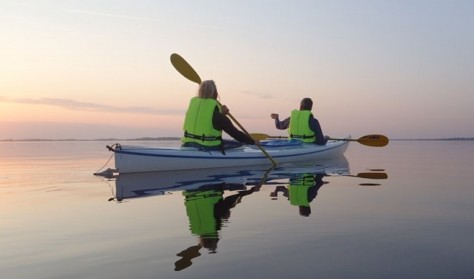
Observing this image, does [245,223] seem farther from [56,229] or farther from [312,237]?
[56,229]

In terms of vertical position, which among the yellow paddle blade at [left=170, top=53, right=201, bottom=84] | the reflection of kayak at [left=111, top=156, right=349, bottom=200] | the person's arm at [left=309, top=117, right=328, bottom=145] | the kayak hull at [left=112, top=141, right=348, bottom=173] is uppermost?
the yellow paddle blade at [left=170, top=53, right=201, bottom=84]

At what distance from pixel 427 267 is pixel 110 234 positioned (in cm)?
240

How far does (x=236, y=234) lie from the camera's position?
134 inches

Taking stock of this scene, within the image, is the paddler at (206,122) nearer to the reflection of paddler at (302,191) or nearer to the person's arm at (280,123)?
the reflection of paddler at (302,191)

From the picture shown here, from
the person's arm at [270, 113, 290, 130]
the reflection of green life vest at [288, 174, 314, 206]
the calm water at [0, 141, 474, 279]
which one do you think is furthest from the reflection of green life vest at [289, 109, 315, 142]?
the calm water at [0, 141, 474, 279]

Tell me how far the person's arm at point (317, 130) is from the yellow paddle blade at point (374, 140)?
2.04 meters

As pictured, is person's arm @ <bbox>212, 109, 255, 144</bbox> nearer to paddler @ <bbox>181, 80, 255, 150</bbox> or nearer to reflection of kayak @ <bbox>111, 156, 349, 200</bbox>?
paddler @ <bbox>181, 80, 255, 150</bbox>

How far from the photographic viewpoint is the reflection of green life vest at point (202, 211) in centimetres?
358

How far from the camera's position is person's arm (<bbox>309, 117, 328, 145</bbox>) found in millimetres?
13328

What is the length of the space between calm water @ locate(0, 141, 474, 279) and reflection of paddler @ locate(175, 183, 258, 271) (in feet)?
0.04

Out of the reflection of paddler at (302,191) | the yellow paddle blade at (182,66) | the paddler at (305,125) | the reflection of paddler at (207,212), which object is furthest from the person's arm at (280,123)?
the reflection of paddler at (207,212)

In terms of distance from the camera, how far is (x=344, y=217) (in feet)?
13.7

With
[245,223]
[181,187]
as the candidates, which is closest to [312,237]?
[245,223]

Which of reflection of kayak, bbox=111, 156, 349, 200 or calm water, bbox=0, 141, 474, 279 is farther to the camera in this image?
reflection of kayak, bbox=111, 156, 349, 200
